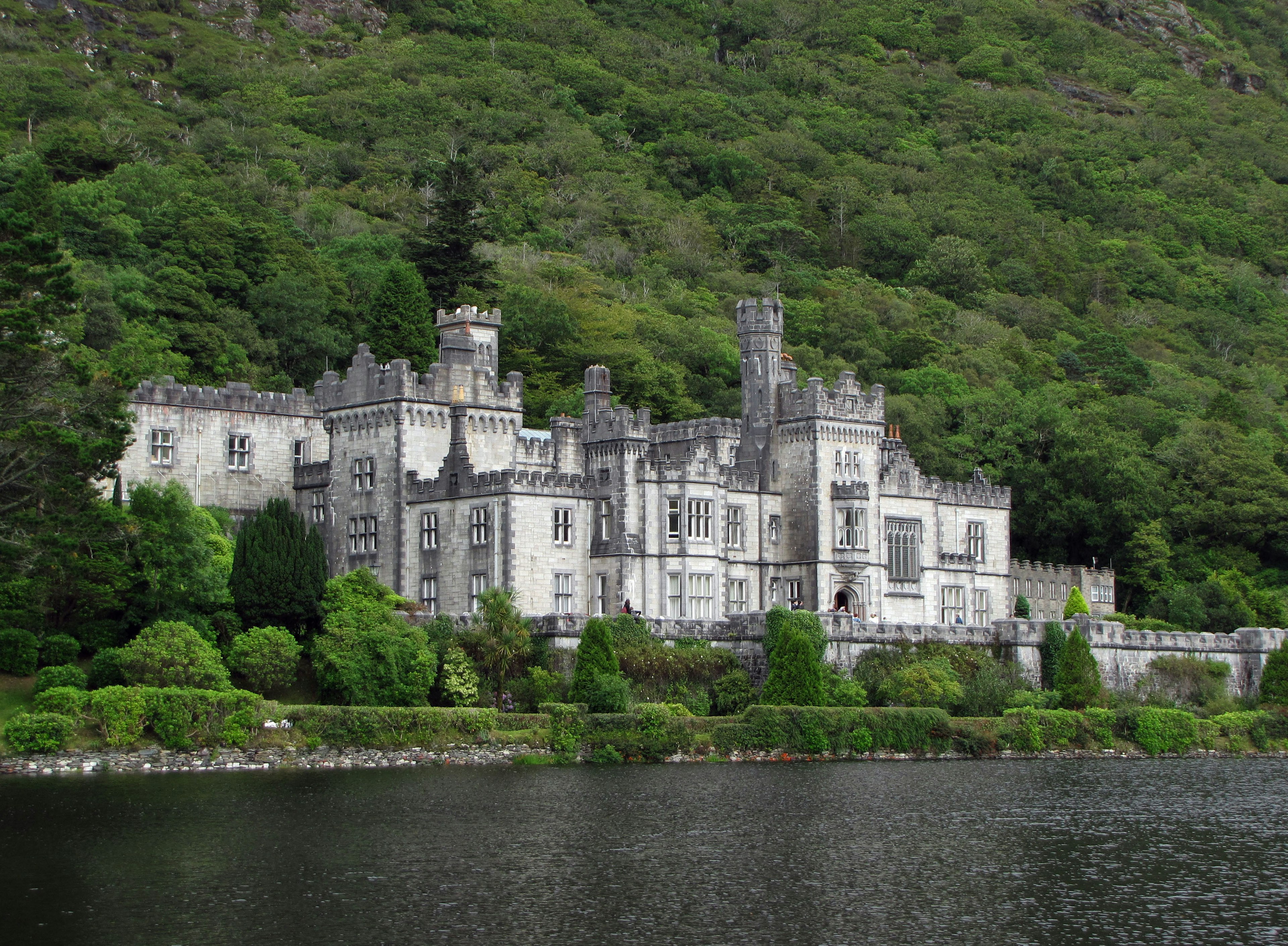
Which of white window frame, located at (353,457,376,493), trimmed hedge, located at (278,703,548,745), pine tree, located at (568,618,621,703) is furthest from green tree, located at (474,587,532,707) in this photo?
white window frame, located at (353,457,376,493)

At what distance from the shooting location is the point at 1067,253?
160375 mm

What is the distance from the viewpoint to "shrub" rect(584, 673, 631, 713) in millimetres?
63062

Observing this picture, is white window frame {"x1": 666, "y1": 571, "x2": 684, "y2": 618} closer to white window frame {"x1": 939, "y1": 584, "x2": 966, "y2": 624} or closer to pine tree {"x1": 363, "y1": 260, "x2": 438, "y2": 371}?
white window frame {"x1": 939, "y1": 584, "x2": 966, "y2": 624}

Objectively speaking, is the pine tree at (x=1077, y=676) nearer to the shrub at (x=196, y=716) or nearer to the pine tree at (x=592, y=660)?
the pine tree at (x=592, y=660)

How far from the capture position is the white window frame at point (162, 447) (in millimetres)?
76938

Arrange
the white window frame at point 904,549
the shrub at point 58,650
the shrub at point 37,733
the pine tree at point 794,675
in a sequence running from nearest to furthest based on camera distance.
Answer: the shrub at point 37,733 → the shrub at point 58,650 → the pine tree at point 794,675 → the white window frame at point 904,549

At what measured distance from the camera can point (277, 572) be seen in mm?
65750

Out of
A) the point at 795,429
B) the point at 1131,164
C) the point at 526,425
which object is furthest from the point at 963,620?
the point at 1131,164

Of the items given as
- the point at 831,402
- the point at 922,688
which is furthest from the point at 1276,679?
the point at 831,402

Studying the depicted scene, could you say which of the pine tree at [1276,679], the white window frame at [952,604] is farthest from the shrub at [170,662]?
the pine tree at [1276,679]

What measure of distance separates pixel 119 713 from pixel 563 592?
20.4 metres

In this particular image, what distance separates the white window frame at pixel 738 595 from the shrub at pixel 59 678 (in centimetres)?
2869

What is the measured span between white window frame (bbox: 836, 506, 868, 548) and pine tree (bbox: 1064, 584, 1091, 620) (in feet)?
47.3

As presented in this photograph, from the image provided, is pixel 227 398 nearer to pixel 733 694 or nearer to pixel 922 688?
pixel 733 694
